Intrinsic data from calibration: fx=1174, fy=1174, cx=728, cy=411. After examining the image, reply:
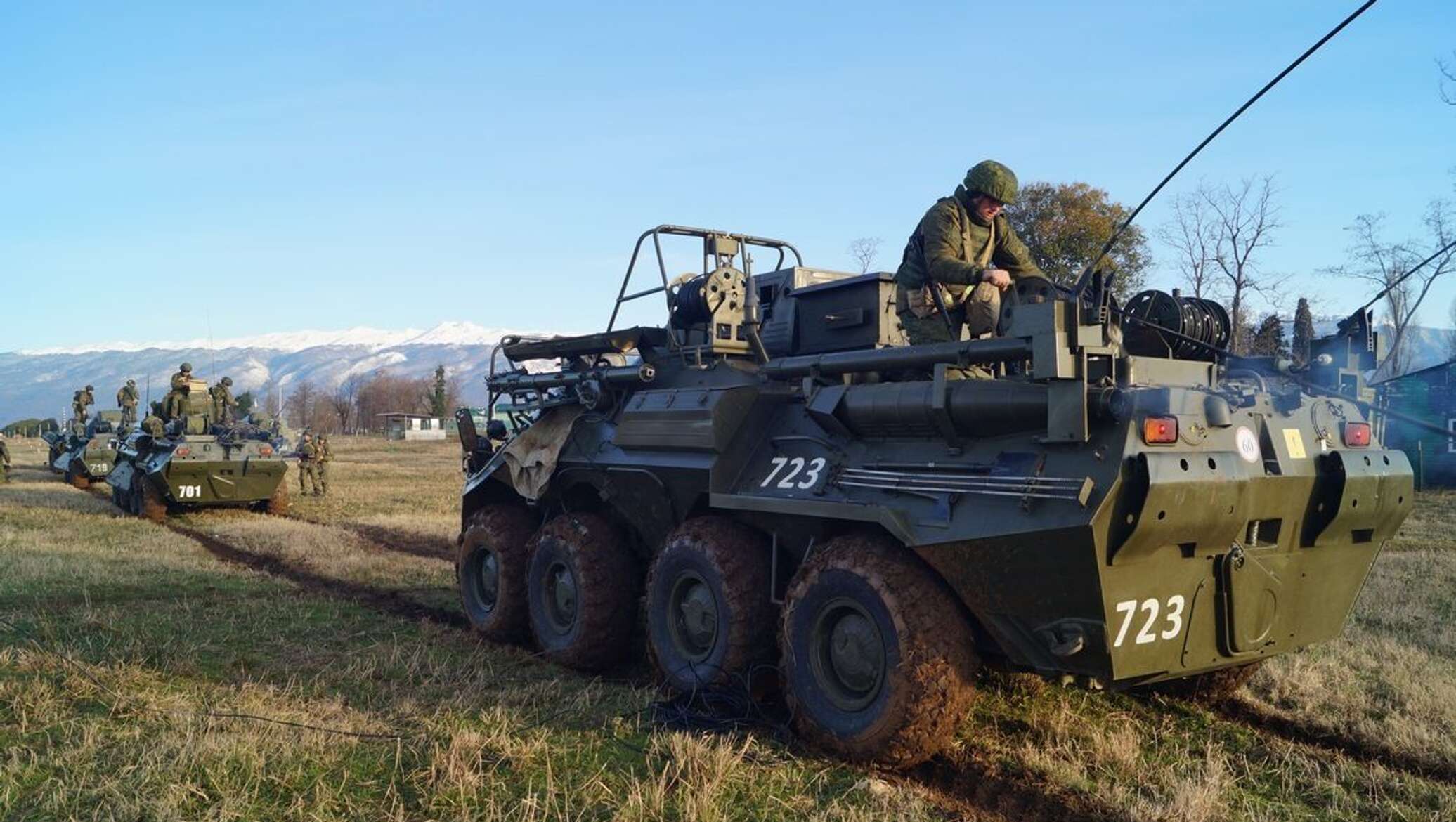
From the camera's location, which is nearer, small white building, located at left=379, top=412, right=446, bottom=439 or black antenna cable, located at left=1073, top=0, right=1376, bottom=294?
black antenna cable, located at left=1073, top=0, right=1376, bottom=294

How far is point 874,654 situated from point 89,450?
26552 mm

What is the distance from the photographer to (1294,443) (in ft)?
18.5

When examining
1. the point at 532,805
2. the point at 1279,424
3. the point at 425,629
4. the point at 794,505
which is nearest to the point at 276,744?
the point at 532,805

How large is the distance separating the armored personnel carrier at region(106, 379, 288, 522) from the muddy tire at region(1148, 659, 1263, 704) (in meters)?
16.6

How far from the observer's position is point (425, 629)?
9.34 meters

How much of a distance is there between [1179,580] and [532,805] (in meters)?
3.00

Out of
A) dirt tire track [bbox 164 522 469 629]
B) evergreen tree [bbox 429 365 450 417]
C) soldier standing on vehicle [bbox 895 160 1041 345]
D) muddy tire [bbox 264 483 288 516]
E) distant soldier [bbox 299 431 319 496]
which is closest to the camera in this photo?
soldier standing on vehicle [bbox 895 160 1041 345]

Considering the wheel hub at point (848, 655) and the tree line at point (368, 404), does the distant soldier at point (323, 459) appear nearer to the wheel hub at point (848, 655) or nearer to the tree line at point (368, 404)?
the wheel hub at point (848, 655)

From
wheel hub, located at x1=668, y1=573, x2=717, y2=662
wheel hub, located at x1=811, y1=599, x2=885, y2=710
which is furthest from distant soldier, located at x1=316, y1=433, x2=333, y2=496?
wheel hub, located at x1=811, y1=599, x2=885, y2=710

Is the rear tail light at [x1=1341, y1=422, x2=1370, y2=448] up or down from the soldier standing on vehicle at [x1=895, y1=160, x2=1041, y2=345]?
down

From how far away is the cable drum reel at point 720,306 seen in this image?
7.93 m

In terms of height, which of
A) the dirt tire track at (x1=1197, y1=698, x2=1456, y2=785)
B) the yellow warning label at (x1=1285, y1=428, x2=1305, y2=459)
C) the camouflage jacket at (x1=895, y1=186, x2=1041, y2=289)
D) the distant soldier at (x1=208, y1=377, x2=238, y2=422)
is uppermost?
the camouflage jacket at (x1=895, y1=186, x2=1041, y2=289)

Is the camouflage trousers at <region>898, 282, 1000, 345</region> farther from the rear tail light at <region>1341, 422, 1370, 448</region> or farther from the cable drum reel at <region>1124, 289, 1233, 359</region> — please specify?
the rear tail light at <region>1341, 422, 1370, 448</region>

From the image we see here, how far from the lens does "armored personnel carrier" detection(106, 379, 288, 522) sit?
1934 cm
